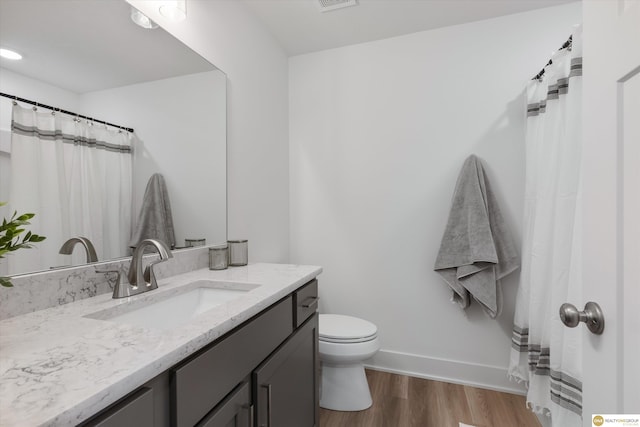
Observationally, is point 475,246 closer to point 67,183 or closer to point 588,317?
point 588,317

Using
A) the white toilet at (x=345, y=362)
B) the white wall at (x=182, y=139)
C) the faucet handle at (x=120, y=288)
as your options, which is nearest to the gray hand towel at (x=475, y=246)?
the white toilet at (x=345, y=362)

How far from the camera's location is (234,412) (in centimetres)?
85

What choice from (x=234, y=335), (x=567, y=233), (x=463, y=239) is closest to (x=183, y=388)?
(x=234, y=335)

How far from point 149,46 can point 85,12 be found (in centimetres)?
25

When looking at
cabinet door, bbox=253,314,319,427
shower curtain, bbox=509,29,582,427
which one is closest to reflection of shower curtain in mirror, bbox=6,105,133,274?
cabinet door, bbox=253,314,319,427

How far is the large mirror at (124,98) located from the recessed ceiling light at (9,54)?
0.04 feet

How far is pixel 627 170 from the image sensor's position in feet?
1.97

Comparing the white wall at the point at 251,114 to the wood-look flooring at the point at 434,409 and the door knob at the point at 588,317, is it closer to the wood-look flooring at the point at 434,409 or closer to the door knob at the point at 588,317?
the wood-look flooring at the point at 434,409

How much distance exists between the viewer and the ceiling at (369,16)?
1.87 meters

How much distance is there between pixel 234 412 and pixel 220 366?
16 centimetres

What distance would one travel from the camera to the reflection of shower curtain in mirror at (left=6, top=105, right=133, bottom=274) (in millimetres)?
878

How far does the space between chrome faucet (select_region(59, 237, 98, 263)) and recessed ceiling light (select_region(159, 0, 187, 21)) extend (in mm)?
969

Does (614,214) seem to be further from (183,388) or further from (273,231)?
(273,231)

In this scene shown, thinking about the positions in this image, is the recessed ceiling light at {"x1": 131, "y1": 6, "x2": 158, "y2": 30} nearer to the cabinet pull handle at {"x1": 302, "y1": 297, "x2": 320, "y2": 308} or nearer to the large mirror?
the large mirror
